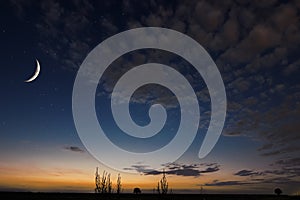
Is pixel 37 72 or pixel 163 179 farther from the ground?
pixel 37 72

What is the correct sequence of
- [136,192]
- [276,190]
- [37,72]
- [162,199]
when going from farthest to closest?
[276,190] < [136,192] < [162,199] < [37,72]

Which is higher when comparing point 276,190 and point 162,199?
point 276,190

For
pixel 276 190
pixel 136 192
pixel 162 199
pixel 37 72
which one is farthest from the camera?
pixel 276 190

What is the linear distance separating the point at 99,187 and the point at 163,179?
21.5 ft

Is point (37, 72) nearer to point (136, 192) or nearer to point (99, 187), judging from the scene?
point (99, 187)

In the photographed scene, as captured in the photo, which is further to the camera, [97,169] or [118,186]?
[118,186]

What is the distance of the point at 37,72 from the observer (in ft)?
95.9

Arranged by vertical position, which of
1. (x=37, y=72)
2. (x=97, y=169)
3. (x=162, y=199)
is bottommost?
(x=162, y=199)

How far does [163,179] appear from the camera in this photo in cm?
3044

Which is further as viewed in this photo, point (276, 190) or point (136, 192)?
point (276, 190)

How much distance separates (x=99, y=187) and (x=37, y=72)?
42.8 feet

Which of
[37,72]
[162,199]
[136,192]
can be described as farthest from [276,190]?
[37,72]

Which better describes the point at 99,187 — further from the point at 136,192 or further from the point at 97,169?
the point at 136,192

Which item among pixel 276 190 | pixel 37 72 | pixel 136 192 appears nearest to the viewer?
pixel 37 72
